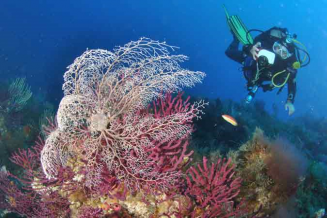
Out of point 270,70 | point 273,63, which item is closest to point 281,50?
point 273,63

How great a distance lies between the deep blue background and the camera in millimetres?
31469

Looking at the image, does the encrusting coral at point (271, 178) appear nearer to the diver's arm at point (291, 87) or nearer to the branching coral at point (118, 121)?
the branching coral at point (118, 121)

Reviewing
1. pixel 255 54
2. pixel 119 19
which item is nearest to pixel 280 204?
pixel 255 54

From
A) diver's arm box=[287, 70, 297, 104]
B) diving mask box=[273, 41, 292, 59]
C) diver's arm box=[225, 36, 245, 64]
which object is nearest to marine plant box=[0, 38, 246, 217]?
diving mask box=[273, 41, 292, 59]

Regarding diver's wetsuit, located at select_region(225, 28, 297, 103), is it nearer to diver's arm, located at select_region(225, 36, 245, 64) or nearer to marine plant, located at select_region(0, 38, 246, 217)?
diver's arm, located at select_region(225, 36, 245, 64)

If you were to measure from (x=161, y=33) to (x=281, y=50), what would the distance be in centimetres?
6334

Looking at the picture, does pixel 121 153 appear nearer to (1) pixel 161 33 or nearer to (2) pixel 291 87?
(2) pixel 291 87

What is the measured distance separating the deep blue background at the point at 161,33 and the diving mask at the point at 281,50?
185 centimetres

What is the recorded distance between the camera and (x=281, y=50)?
7289 millimetres

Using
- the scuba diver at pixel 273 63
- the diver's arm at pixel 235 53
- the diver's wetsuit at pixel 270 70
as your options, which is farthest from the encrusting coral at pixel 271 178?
the diver's arm at pixel 235 53

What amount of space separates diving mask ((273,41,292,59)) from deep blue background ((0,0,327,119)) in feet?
6.08

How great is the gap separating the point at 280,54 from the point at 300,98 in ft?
270

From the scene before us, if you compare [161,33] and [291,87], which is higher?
[161,33]

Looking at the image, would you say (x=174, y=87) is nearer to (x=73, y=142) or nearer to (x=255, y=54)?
(x=73, y=142)
